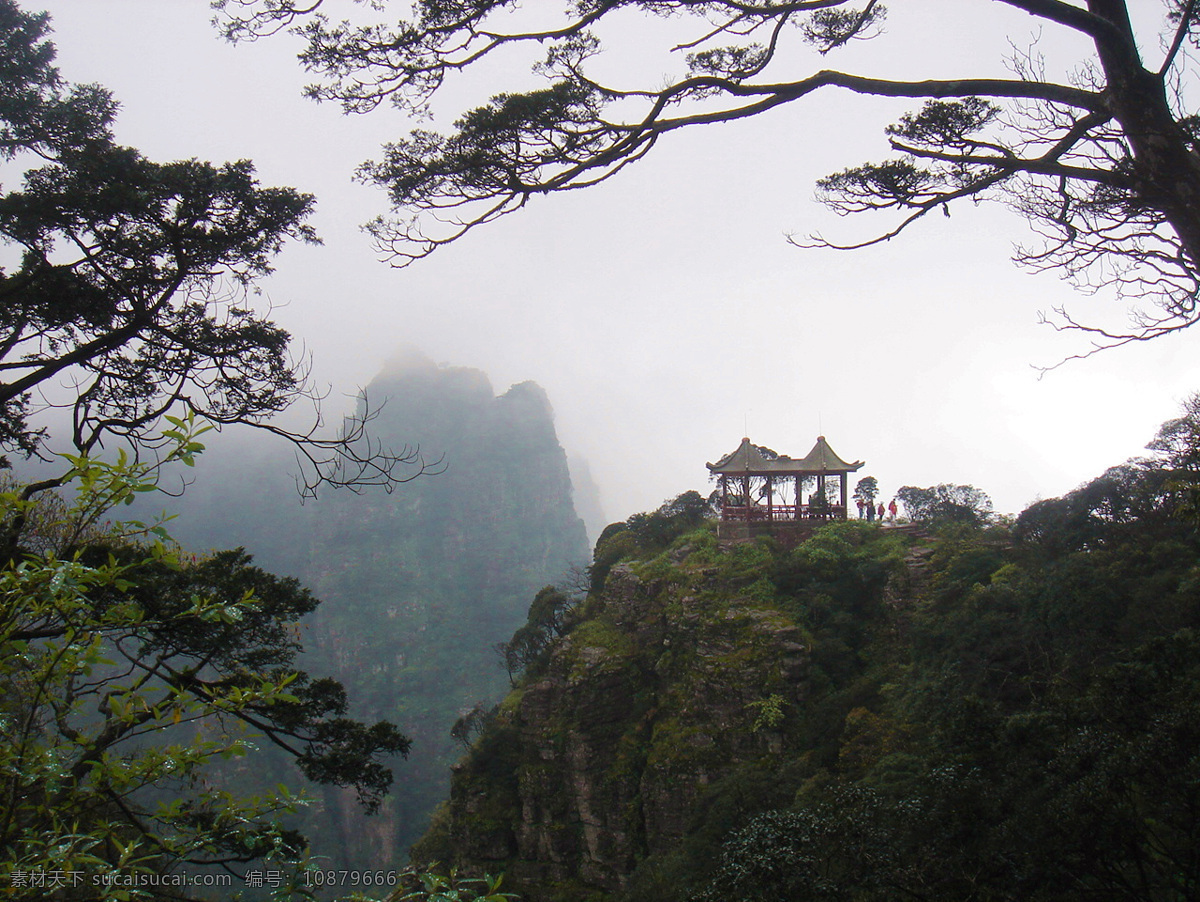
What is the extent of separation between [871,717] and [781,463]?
6.80m

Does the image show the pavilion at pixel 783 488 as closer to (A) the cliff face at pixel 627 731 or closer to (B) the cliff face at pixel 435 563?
(A) the cliff face at pixel 627 731

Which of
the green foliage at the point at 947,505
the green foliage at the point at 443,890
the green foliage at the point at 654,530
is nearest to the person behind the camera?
the green foliage at the point at 443,890

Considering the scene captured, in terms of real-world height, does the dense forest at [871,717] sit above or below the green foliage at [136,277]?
below

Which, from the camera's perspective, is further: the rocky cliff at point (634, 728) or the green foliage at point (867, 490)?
the green foliage at point (867, 490)

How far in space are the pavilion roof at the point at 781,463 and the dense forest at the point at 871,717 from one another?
141 cm

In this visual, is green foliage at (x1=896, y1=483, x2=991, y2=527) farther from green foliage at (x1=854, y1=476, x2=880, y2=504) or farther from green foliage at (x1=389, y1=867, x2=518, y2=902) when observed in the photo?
green foliage at (x1=389, y1=867, x2=518, y2=902)

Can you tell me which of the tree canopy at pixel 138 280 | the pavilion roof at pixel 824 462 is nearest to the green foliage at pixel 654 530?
the pavilion roof at pixel 824 462

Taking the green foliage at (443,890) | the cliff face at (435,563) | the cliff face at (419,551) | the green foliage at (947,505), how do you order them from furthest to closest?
the cliff face at (435,563) → the cliff face at (419,551) → the green foliage at (947,505) → the green foliage at (443,890)

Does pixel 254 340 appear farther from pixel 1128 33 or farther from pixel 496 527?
pixel 496 527

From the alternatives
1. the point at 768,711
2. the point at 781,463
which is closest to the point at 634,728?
the point at 768,711

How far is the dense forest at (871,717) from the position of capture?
4496 mm

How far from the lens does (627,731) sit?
1316 cm

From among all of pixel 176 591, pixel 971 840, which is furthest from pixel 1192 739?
pixel 176 591

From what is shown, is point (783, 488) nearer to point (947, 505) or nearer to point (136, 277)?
point (947, 505)
